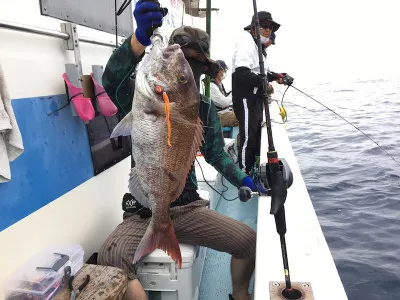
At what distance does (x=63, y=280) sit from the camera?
6.26ft

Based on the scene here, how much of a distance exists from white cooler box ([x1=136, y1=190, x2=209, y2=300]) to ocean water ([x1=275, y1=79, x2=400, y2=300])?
192 centimetres

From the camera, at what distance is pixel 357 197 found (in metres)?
5.80

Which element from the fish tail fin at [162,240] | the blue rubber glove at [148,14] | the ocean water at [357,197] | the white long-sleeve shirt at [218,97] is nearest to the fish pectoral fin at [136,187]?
the fish tail fin at [162,240]

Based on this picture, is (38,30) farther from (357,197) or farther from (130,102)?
(357,197)

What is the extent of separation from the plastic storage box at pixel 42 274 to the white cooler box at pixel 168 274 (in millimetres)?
412

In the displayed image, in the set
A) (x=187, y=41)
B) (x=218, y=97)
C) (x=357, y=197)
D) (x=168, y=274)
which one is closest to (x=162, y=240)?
(x=168, y=274)

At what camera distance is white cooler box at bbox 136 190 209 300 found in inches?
87.4

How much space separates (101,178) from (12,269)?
1017 millimetres

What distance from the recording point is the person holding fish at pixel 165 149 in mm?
1586

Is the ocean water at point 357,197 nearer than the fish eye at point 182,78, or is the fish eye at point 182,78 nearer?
the fish eye at point 182,78

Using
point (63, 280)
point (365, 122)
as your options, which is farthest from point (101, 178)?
point (365, 122)

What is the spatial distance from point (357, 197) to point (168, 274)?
14.7 feet

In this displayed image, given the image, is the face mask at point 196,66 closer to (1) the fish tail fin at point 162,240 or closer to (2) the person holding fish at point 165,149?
(2) the person holding fish at point 165,149

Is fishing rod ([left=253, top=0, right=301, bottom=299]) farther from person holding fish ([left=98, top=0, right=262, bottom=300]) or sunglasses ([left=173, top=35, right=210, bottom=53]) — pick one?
sunglasses ([left=173, top=35, right=210, bottom=53])
